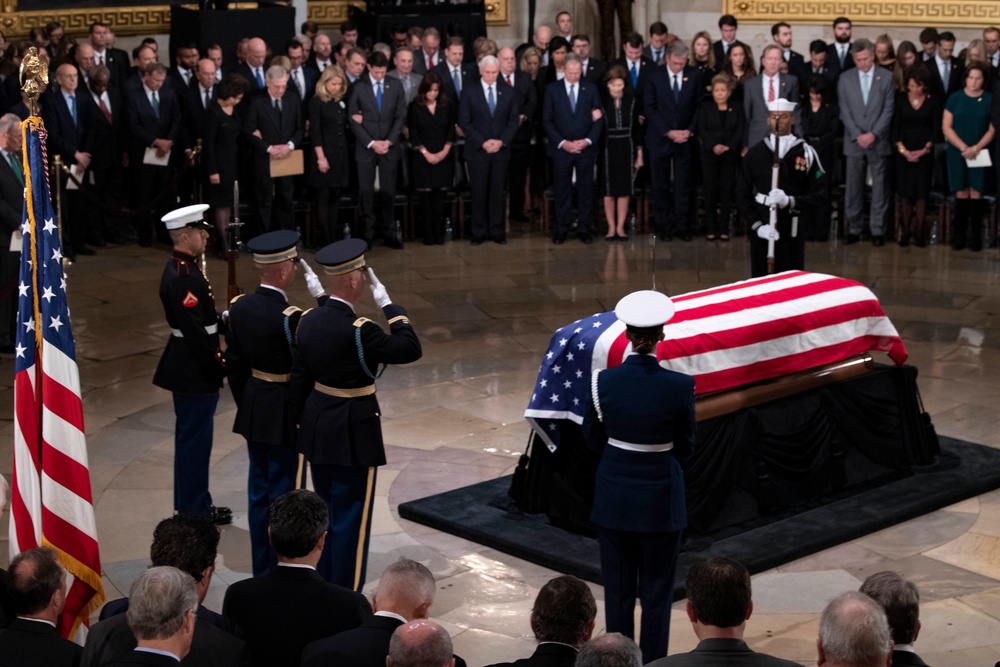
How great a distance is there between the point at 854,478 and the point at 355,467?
2.73 m

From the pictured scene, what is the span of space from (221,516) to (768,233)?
13.4 feet

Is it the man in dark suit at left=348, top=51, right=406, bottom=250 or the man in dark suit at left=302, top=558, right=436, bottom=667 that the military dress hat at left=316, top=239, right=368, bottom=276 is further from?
the man in dark suit at left=348, top=51, right=406, bottom=250

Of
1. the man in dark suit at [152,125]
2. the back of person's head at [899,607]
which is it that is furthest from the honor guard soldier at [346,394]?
the man in dark suit at [152,125]

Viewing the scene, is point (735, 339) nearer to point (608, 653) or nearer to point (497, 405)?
point (497, 405)

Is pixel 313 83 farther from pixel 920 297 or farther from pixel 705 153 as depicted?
pixel 920 297

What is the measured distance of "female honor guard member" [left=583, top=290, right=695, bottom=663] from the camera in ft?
16.5

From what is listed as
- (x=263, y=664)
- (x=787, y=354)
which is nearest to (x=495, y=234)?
(x=787, y=354)

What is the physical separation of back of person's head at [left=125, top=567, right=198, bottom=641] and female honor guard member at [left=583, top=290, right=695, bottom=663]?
6.20 ft

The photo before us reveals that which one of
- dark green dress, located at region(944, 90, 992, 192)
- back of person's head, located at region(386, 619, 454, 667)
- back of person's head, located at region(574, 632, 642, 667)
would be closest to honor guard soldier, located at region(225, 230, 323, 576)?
back of person's head, located at region(386, 619, 454, 667)

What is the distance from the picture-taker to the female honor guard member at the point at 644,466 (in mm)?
5035

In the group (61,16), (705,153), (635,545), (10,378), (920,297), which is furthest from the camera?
(61,16)

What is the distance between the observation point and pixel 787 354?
7.00m

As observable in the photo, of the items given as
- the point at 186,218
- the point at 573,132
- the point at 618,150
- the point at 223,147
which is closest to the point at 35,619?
the point at 186,218

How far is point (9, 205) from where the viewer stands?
928cm
